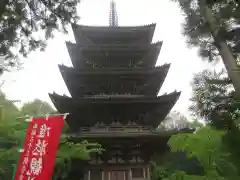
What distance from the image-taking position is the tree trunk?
14.9ft

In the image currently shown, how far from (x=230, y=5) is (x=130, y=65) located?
8.93m

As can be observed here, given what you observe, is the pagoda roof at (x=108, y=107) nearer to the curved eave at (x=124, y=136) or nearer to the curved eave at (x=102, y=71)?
the curved eave at (x=102, y=71)

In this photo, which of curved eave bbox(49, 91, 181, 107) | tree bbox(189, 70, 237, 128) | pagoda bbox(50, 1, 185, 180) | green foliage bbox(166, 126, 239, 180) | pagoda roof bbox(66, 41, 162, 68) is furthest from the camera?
pagoda roof bbox(66, 41, 162, 68)

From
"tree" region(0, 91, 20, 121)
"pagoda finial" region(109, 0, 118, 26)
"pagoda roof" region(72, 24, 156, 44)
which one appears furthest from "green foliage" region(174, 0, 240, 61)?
"pagoda finial" region(109, 0, 118, 26)

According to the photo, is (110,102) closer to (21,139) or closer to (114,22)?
(21,139)

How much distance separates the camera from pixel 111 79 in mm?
12508

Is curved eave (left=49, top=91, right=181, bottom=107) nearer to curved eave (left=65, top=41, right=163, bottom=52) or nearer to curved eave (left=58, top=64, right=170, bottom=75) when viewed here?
curved eave (left=58, top=64, right=170, bottom=75)

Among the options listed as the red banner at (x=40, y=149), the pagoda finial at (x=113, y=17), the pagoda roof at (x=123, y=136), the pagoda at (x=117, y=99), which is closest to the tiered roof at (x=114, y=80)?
the pagoda at (x=117, y=99)

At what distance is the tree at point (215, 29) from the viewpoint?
4.83 metres

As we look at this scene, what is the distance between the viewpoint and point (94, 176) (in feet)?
31.9

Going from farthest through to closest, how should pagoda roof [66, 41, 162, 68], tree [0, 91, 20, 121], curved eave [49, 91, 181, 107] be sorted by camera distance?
pagoda roof [66, 41, 162, 68], curved eave [49, 91, 181, 107], tree [0, 91, 20, 121]

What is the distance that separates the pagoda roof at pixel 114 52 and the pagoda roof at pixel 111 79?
1.37m

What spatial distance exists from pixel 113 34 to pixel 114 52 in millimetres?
1342

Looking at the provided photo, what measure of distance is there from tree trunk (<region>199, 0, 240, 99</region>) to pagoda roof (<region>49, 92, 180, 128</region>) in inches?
240
